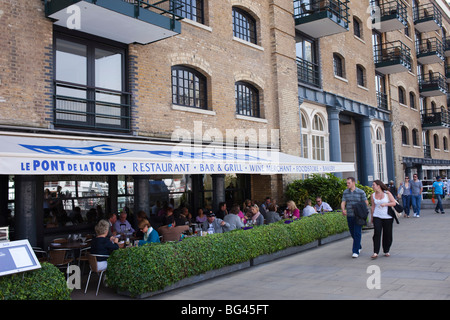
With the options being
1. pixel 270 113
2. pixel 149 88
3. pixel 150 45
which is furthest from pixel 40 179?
pixel 270 113

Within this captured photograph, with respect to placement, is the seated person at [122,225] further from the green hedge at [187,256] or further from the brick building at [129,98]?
the green hedge at [187,256]

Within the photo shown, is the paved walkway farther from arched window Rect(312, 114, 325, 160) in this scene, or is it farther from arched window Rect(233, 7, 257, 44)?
arched window Rect(312, 114, 325, 160)

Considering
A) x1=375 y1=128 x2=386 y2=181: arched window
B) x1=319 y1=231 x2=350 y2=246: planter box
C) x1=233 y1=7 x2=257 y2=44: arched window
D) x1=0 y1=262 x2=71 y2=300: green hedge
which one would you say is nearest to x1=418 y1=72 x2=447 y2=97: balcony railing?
x1=375 y1=128 x2=386 y2=181: arched window

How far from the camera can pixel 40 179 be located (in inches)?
342

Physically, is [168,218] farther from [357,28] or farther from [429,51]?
[429,51]

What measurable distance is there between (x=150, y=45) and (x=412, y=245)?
849 cm

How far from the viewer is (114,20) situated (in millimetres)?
8883

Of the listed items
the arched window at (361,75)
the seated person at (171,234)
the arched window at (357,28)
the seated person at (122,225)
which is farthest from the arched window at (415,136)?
the seated person at (122,225)

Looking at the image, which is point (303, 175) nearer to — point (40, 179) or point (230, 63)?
point (230, 63)

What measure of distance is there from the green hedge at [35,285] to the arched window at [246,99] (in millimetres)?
9326

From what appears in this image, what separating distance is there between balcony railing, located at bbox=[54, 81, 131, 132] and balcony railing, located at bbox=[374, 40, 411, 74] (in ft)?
57.4

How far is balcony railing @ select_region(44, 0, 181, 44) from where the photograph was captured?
8.26 meters

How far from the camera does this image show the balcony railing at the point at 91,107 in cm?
889

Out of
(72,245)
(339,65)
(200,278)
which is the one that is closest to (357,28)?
(339,65)
